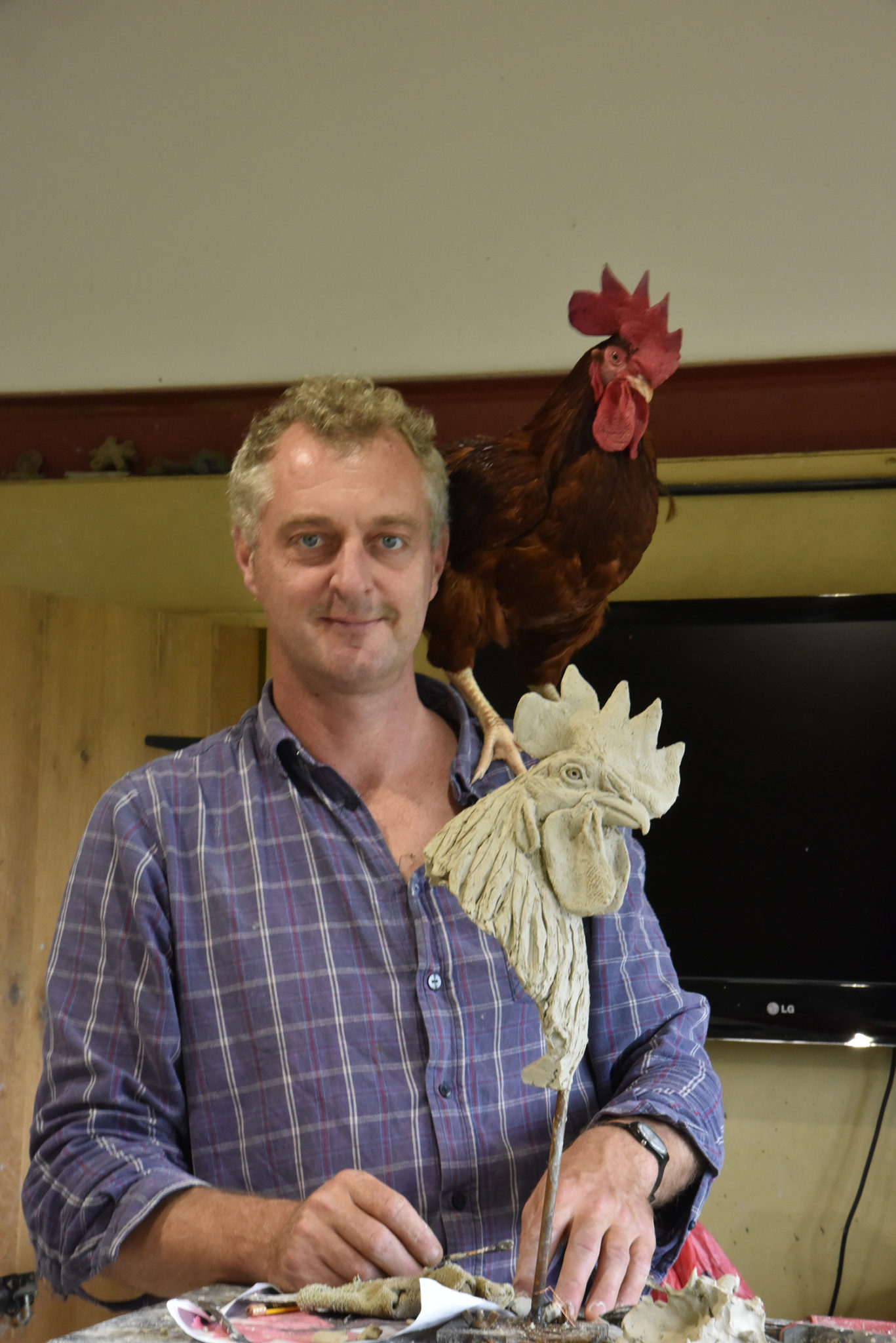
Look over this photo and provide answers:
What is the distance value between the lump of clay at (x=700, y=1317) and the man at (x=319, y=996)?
0.45ft

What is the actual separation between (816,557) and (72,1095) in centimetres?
168

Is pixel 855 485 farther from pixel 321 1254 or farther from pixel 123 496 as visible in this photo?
pixel 321 1254

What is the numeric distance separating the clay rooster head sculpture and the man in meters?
0.29

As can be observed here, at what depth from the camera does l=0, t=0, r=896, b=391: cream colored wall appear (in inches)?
90.0

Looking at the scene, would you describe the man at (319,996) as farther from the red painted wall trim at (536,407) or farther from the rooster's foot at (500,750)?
the red painted wall trim at (536,407)

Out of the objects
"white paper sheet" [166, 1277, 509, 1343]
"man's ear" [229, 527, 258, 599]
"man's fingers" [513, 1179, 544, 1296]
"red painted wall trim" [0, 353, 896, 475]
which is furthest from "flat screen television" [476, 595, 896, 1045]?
"white paper sheet" [166, 1277, 509, 1343]

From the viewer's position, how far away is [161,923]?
1039 mm

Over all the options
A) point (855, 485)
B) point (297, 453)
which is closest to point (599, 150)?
point (855, 485)

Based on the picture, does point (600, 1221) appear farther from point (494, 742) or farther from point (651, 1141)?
point (494, 742)

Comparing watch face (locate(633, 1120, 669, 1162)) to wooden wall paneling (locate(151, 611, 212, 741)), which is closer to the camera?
watch face (locate(633, 1120, 669, 1162))

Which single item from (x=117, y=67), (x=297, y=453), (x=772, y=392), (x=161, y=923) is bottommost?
(x=161, y=923)

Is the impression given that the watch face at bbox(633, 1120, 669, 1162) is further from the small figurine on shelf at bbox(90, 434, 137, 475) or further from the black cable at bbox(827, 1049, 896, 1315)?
the small figurine on shelf at bbox(90, 434, 137, 475)

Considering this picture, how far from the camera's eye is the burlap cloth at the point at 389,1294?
2.45 ft

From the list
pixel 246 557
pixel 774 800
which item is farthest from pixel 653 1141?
pixel 774 800
